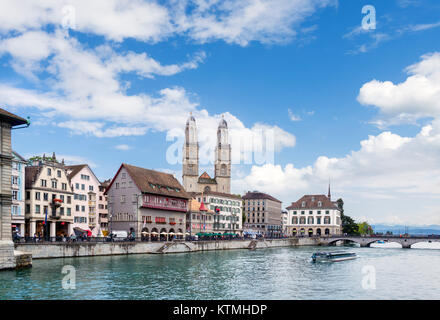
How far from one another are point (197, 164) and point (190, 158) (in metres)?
3.73

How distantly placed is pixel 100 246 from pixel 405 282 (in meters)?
38.2

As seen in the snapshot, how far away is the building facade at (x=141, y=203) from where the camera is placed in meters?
81.7

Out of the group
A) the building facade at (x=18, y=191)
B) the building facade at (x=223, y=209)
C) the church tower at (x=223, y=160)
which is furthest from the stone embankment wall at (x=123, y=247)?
the church tower at (x=223, y=160)

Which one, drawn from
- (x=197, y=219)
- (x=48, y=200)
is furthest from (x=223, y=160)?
(x=48, y=200)

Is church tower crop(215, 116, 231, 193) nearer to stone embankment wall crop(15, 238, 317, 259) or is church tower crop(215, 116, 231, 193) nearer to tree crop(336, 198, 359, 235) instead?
tree crop(336, 198, 359, 235)

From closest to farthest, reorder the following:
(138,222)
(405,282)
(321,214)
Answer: (405,282) < (138,222) < (321,214)

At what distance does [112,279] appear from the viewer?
3897cm

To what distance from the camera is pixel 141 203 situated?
81312mm

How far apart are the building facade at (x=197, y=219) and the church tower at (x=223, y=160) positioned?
209 feet

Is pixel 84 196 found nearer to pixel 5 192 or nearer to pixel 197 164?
pixel 5 192

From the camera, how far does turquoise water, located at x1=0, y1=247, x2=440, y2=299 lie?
107 ft

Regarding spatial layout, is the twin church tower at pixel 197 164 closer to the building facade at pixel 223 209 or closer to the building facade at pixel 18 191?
the building facade at pixel 223 209
